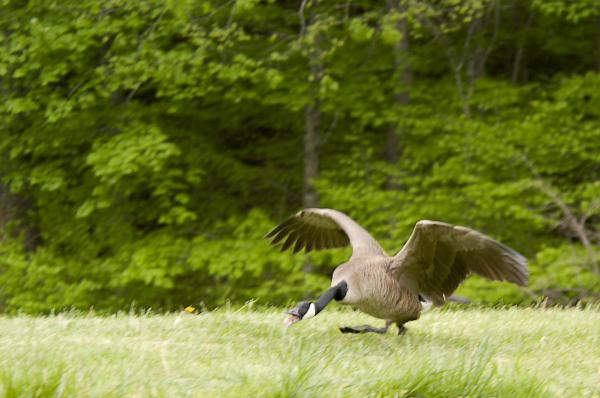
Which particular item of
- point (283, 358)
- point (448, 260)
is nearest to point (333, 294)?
point (283, 358)

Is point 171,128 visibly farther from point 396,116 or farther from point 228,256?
point 396,116

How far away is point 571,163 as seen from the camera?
45.3ft

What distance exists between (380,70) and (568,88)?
10.7 ft

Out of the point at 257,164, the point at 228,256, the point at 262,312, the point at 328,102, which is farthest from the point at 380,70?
the point at 262,312

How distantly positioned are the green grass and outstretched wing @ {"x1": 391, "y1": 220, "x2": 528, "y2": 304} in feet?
1.35

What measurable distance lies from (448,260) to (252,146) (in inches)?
435

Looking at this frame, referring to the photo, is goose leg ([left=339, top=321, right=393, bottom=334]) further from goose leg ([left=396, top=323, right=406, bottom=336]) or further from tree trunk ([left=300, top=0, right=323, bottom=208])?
tree trunk ([left=300, top=0, right=323, bottom=208])

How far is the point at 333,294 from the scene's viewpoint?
5.62 m

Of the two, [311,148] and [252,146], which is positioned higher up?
[311,148]

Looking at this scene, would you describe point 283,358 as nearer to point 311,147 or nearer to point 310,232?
point 310,232

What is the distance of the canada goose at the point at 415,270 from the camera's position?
5.76 m

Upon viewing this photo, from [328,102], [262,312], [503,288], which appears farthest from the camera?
[328,102]

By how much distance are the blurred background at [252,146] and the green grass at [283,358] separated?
594 centimetres

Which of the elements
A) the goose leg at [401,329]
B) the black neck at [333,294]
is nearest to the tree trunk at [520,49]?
the goose leg at [401,329]
